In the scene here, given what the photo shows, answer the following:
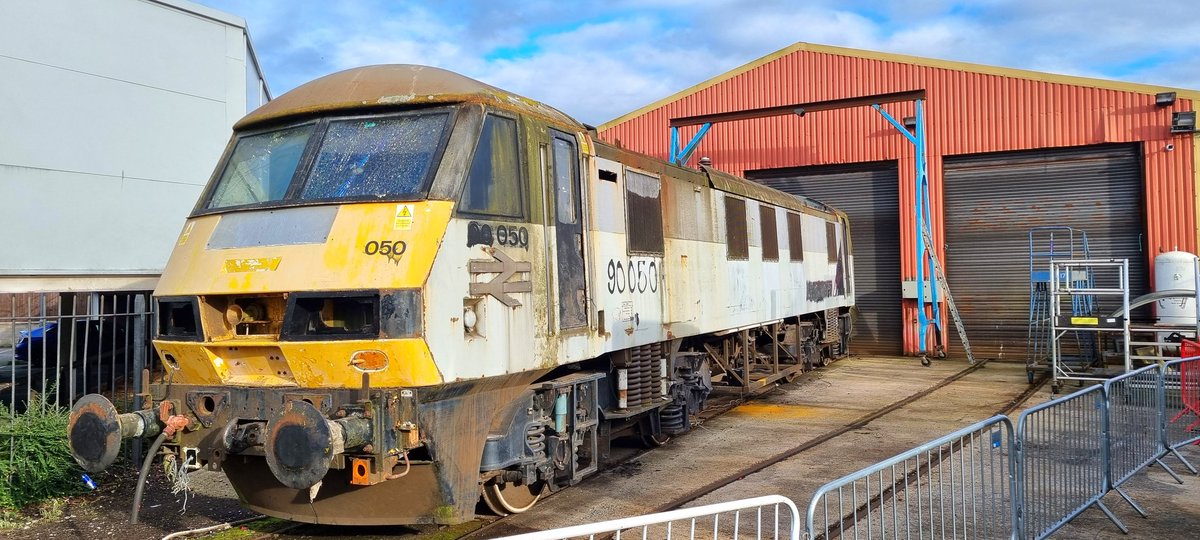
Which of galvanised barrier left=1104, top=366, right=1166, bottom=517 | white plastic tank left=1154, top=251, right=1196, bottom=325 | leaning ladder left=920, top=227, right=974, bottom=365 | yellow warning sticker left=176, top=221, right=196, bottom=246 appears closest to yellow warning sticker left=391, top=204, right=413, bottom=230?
yellow warning sticker left=176, top=221, right=196, bottom=246

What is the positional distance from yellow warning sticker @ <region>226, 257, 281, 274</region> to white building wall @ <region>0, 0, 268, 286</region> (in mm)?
6169

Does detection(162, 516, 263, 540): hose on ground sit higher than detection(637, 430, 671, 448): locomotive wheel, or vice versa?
detection(637, 430, 671, 448): locomotive wheel

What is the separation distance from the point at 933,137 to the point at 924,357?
4.80 metres

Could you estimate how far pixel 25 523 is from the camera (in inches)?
267

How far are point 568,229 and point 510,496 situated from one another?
210cm

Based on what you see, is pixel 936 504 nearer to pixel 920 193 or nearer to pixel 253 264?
pixel 253 264

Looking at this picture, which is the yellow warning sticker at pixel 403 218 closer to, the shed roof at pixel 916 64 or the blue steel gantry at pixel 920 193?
the blue steel gantry at pixel 920 193

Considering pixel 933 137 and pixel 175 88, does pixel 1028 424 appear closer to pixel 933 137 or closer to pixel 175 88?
pixel 175 88

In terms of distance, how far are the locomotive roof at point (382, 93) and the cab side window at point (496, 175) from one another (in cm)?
18

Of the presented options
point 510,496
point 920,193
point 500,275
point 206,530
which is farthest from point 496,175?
point 920,193

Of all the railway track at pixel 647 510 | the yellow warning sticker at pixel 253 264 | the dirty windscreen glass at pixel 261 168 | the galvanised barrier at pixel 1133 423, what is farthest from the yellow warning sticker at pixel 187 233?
the galvanised barrier at pixel 1133 423

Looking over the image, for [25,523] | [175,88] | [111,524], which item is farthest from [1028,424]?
[175,88]

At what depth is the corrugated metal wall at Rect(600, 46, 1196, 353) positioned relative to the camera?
1630cm

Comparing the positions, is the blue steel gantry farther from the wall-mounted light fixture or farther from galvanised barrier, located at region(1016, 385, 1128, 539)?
galvanised barrier, located at region(1016, 385, 1128, 539)
